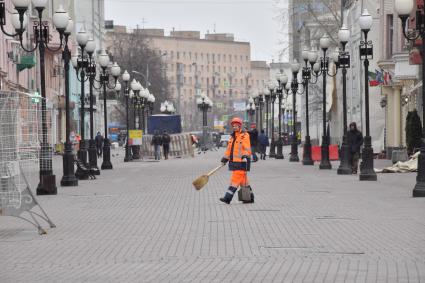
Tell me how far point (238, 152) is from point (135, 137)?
41200 millimetres

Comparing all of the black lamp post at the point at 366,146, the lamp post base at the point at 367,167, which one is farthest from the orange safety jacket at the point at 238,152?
the lamp post base at the point at 367,167

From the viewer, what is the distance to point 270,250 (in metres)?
14.4

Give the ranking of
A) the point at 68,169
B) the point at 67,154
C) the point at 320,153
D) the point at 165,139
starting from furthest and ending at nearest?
the point at 165,139 → the point at 320,153 → the point at 68,169 → the point at 67,154

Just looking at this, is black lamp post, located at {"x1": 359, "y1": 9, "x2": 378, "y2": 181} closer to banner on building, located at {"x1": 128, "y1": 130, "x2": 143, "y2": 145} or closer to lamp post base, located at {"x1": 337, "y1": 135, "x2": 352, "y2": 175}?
lamp post base, located at {"x1": 337, "y1": 135, "x2": 352, "y2": 175}

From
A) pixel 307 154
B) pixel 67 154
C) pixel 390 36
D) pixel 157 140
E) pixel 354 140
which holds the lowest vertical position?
pixel 307 154

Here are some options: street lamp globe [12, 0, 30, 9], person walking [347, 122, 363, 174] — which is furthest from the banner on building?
street lamp globe [12, 0, 30, 9]

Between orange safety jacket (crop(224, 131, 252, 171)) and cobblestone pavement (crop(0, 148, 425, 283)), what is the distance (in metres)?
0.83

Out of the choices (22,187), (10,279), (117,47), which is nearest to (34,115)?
(22,187)

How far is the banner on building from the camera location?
63.9 m

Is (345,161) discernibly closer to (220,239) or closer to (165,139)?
(220,239)

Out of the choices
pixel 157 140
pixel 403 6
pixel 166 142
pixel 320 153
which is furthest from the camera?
pixel 166 142

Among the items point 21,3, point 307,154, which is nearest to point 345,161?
point 307,154

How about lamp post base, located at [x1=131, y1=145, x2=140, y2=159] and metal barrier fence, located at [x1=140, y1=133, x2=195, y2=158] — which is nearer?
lamp post base, located at [x1=131, y1=145, x2=140, y2=159]

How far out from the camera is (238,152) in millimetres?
23688
